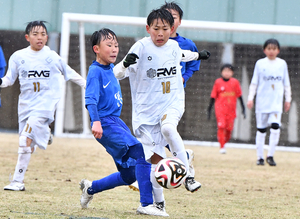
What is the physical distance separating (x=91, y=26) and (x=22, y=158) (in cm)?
751

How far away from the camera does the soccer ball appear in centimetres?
340

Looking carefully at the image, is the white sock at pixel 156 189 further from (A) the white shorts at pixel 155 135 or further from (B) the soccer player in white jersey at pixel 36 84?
(B) the soccer player in white jersey at pixel 36 84

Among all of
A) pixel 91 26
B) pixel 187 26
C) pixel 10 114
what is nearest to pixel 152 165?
pixel 187 26

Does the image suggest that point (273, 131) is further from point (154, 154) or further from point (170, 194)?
point (154, 154)

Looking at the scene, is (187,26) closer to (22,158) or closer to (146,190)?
(22,158)

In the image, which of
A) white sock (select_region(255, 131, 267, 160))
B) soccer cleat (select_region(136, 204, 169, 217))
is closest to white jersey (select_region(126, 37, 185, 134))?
soccer cleat (select_region(136, 204, 169, 217))

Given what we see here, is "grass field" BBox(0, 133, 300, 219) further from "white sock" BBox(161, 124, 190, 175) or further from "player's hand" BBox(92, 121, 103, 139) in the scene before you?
"player's hand" BBox(92, 121, 103, 139)

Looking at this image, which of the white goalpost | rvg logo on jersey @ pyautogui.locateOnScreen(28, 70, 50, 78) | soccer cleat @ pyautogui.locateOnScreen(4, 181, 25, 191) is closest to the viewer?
soccer cleat @ pyautogui.locateOnScreen(4, 181, 25, 191)

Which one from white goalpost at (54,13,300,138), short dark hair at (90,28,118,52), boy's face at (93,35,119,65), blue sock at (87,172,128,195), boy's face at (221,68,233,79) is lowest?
blue sock at (87,172,128,195)

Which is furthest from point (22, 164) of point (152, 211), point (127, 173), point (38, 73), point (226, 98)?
point (226, 98)

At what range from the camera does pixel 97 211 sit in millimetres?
3770

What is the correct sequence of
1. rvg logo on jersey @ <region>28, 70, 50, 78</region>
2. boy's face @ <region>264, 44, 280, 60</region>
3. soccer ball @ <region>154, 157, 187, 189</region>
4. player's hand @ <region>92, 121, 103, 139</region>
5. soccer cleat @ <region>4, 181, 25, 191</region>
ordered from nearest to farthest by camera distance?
soccer ball @ <region>154, 157, 187, 189</region> < player's hand @ <region>92, 121, 103, 139</region> < soccer cleat @ <region>4, 181, 25, 191</region> < rvg logo on jersey @ <region>28, 70, 50, 78</region> < boy's face @ <region>264, 44, 280, 60</region>

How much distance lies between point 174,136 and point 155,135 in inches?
6.9

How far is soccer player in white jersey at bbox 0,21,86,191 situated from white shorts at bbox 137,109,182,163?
54.0 inches
